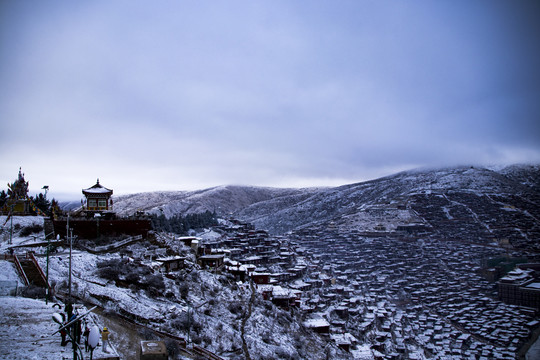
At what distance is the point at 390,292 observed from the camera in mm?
43844

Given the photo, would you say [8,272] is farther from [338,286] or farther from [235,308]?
[338,286]

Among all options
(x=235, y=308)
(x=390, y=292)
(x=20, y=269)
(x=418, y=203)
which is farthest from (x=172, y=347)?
(x=418, y=203)

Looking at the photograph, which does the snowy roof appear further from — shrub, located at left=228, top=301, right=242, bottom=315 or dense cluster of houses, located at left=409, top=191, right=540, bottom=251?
dense cluster of houses, located at left=409, top=191, right=540, bottom=251

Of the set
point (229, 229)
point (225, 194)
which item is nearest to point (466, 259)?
point (229, 229)

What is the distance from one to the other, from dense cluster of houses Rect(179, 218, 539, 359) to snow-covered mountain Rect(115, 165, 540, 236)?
12.6m

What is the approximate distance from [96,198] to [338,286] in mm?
31116

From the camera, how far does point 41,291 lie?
639 inches

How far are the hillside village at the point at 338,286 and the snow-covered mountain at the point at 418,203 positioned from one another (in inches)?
27.8

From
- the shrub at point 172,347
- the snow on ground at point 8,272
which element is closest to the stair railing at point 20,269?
the snow on ground at point 8,272

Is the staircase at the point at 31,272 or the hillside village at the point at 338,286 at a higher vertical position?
the staircase at the point at 31,272

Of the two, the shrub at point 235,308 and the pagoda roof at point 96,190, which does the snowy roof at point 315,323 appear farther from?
the pagoda roof at point 96,190

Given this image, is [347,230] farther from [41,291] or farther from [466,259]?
[41,291]

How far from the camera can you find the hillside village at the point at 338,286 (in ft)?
63.1

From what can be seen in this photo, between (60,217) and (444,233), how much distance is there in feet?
201
